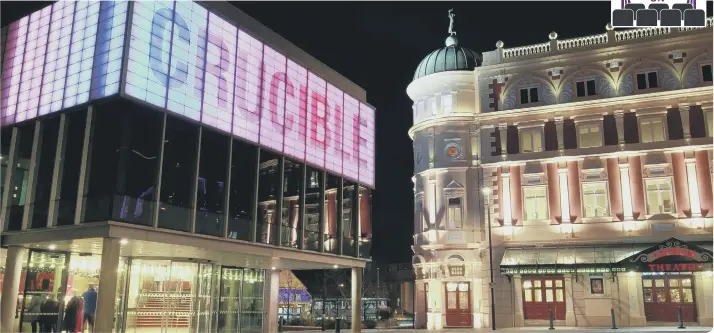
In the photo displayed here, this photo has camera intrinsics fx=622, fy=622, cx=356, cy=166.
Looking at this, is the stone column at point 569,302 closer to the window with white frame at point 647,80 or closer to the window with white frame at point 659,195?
the window with white frame at point 659,195

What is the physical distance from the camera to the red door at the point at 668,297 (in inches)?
1326

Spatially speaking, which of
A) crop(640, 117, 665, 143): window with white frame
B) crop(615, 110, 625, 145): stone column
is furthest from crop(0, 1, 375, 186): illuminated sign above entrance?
crop(640, 117, 665, 143): window with white frame

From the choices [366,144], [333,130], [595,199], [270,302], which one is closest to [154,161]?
[333,130]

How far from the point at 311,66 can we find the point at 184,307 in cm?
1288

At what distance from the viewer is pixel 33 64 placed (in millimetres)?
23516

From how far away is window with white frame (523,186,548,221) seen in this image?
123 feet

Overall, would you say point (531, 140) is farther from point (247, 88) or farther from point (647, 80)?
point (247, 88)

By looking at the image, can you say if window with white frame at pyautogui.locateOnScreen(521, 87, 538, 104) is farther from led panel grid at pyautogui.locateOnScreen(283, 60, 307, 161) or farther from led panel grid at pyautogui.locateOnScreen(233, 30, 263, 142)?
led panel grid at pyautogui.locateOnScreen(233, 30, 263, 142)

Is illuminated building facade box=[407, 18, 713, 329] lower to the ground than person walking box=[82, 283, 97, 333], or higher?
higher

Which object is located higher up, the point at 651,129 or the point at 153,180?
the point at 651,129

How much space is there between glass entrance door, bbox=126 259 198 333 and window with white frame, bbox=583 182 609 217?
2306cm

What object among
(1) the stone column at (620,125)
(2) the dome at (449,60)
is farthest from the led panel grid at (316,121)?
(1) the stone column at (620,125)

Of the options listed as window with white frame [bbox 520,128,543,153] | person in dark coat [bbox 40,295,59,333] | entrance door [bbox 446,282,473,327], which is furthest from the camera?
window with white frame [bbox 520,128,543,153]

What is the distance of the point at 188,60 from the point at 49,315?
10.7m
